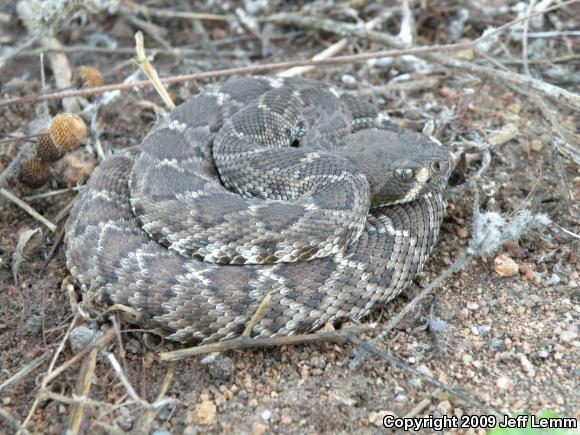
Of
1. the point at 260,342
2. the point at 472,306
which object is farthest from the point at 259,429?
the point at 472,306

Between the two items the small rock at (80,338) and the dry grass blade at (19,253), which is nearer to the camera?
the small rock at (80,338)

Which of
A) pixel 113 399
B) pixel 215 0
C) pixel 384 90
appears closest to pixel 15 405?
pixel 113 399

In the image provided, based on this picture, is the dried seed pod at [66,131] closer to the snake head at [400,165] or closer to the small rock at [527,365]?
the snake head at [400,165]

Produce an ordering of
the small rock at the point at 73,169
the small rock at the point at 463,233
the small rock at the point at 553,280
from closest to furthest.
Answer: the small rock at the point at 553,280
the small rock at the point at 463,233
the small rock at the point at 73,169

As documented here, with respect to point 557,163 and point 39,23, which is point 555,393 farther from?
point 39,23

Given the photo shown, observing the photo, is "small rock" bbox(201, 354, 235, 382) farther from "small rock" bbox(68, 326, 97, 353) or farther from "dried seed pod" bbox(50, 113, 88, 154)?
"dried seed pod" bbox(50, 113, 88, 154)

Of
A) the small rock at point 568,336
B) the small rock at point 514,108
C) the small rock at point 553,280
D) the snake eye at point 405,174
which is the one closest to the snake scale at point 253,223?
the snake eye at point 405,174
